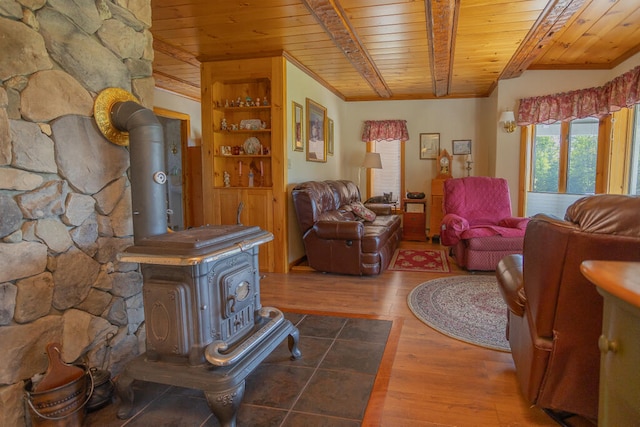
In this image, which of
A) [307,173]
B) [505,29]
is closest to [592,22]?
[505,29]

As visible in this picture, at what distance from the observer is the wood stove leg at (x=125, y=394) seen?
183 cm

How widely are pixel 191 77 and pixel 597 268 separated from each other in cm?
522

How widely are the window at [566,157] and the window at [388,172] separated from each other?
2.12m

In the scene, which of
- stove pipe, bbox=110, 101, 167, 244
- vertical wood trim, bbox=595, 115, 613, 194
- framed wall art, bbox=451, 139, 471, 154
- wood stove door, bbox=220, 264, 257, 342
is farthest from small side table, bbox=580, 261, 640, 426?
framed wall art, bbox=451, 139, 471, 154

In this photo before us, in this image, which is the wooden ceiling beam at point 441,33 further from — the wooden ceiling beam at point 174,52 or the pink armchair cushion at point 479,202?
A: the wooden ceiling beam at point 174,52

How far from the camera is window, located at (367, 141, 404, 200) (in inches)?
272

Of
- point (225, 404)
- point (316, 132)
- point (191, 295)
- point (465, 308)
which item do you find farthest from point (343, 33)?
point (225, 404)

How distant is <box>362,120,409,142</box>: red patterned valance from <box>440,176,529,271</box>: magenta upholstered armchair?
194cm

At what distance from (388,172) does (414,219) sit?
1.09 m

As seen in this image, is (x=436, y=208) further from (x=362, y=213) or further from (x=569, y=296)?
(x=569, y=296)

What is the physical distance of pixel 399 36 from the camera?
368 centimetres

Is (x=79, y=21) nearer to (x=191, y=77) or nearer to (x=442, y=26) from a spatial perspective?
(x=442, y=26)

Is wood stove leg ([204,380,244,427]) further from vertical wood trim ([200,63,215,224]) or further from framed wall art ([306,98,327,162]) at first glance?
framed wall art ([306,98,327,162])

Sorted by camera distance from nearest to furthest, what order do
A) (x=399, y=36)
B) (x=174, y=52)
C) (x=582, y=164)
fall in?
(x=399, y=36), (x=174, y=52), (x=582, y=164)
